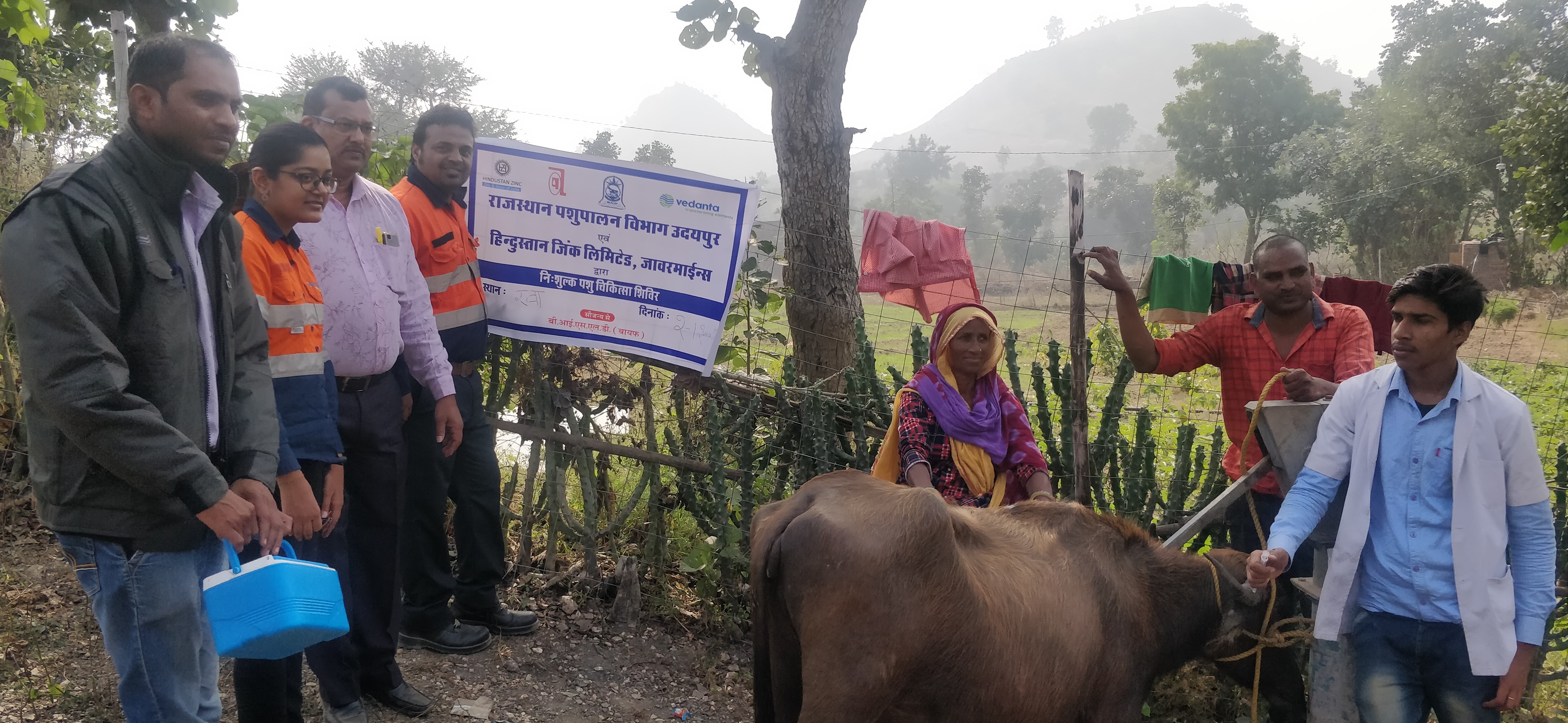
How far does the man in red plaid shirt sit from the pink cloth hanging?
1591 mm

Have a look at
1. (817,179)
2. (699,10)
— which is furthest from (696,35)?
(817,179)

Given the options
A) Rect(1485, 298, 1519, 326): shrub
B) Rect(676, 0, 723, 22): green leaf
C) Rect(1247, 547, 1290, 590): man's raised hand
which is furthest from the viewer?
Rect(1485, 298, 1519, 326): shrub

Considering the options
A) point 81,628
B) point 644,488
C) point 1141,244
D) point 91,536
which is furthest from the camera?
point 1141,244

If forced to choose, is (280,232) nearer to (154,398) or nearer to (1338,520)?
(154,398)

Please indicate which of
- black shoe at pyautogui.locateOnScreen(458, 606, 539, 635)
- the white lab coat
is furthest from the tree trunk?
the white lab coat

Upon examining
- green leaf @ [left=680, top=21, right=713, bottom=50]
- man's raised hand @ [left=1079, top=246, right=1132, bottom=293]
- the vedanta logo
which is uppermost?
green leaf @ [left=680, top=21, right=713, bottom=50]

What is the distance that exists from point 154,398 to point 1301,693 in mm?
3749

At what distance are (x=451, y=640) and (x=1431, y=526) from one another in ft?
12.6

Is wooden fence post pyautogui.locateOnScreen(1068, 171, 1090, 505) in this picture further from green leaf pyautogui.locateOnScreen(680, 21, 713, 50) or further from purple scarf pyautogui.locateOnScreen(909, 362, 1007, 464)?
green leaf pyautogui.locateOnScreen(680, 21, 713, 50)

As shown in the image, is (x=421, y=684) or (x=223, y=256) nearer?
(x=223, y=256)

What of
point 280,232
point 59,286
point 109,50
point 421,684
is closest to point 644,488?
point 421,684

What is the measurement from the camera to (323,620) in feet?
7.19

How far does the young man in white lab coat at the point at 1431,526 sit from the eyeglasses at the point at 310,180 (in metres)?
3.17

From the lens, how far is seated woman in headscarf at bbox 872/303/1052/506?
11.2ft
